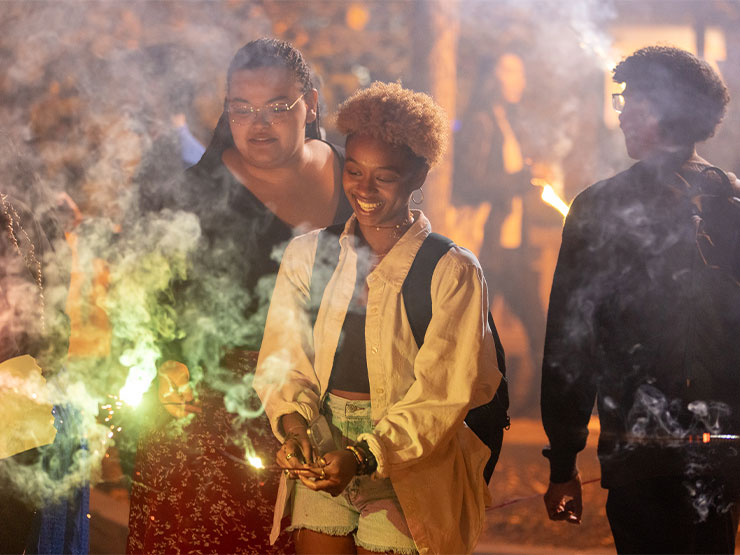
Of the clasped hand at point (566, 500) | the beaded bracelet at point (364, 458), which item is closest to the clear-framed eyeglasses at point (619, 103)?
the clasped hand at point (566, 500)

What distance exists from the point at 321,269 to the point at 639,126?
137 cm

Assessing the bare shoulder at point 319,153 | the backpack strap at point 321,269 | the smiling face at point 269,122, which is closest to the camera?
the backpack strap at point 321,269

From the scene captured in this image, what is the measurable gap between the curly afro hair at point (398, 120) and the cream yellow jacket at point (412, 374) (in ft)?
0.85

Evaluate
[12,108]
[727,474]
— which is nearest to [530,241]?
[727,474]

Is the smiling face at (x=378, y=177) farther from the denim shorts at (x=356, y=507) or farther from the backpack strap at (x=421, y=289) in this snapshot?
the denim shorts at (x=356, y=507)

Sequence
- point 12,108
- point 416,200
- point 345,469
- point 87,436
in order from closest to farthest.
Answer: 1. point 345,469
2. point 416,200
3. point 87,436
4. point 12,108

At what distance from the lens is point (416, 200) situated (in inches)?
116

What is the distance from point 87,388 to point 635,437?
2.52 metres

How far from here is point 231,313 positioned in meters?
3.46

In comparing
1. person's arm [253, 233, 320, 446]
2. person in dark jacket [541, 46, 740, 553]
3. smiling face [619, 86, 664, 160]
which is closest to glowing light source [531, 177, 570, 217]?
person in dark jacket [541, 46, 740, 553]

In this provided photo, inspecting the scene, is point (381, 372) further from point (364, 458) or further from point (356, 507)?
point (356, 507)

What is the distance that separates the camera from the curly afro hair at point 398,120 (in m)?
2.68

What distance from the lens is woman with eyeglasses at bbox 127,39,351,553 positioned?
10.9 ft

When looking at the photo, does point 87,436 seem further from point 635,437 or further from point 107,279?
point 635,437
